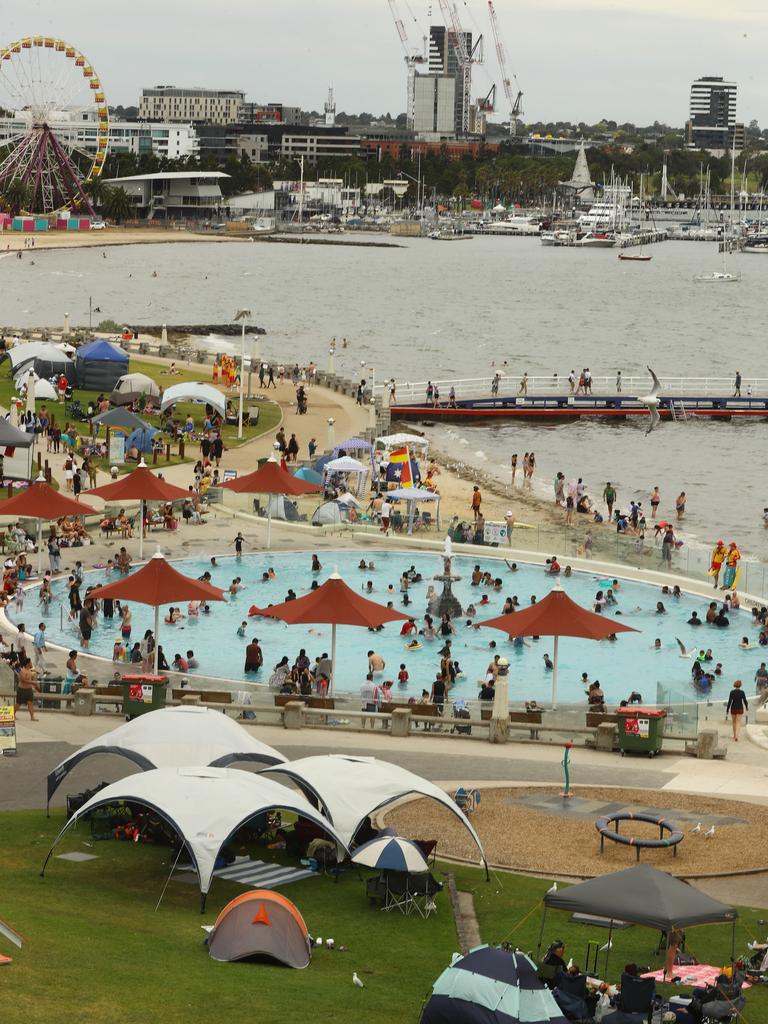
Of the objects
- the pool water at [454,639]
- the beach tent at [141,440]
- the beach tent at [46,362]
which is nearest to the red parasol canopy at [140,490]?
the pool water at [454,639]

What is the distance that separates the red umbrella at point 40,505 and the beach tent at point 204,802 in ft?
63.8

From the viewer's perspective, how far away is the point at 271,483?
44500 millimetres

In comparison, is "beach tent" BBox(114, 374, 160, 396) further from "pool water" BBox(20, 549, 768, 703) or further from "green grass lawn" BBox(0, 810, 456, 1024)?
"green grass lawn" BBox(0, 810, 456, 1024)

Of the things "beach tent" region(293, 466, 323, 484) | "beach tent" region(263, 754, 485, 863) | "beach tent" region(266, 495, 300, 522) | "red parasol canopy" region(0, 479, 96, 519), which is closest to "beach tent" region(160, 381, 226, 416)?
"beach tent" region(293, 466, 323, 484)

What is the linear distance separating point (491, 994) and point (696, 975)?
335cm

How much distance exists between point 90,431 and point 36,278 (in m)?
125

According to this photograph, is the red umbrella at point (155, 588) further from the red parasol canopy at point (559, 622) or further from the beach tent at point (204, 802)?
the beach tent at point (204, 802)

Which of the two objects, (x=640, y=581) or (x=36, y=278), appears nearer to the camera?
(x=640, y=581)

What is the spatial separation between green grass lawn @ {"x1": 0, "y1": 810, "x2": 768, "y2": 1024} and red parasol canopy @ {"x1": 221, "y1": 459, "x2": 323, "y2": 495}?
21255 mm

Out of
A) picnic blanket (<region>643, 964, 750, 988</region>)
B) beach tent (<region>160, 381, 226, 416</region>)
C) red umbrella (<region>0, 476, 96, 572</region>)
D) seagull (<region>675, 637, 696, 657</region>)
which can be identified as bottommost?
seagull (<region>675, 637, 696, 657</region>)

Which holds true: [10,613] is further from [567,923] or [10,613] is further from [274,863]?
[567,923]

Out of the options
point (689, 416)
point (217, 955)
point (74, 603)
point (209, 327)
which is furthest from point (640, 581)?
point (209, 327)

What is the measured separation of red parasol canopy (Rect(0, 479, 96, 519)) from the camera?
40062 millimetres

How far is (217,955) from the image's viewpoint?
17984 mm
